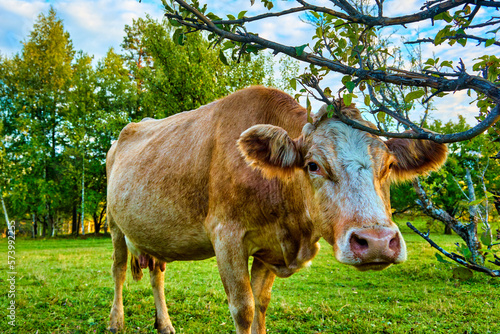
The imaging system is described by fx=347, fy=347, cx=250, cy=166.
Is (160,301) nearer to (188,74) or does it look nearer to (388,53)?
(388,53)

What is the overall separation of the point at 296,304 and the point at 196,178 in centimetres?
351

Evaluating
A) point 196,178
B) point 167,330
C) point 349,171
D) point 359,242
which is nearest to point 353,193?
point 349,171

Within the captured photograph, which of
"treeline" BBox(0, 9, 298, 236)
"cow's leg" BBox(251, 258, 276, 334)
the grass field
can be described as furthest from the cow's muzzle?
"treeline" BBox(0, 9, 298, 236)

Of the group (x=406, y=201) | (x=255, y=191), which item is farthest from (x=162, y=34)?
(x=406, y=201)

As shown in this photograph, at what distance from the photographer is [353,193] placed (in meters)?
2.49

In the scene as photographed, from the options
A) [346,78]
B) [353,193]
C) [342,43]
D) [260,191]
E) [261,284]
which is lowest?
[261,284]

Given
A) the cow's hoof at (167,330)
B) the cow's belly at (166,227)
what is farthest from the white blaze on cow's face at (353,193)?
the cow's hoof at (167,330)

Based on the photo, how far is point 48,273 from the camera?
29.8ft

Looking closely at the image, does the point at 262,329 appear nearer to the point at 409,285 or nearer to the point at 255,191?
the point at 255,191

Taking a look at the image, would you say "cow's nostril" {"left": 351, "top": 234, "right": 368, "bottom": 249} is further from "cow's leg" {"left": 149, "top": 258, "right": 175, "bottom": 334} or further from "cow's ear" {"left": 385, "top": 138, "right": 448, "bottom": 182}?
"cow's leg" {"left": 149, "top": 258, "right": 175, "bottom": 334}

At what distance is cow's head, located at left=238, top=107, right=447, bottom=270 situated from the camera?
7.41 ft

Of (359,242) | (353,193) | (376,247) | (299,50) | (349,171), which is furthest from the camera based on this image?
(349,171)

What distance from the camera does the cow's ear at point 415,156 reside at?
10.4 feet

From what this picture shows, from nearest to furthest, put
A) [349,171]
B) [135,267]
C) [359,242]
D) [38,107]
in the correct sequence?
A: [359,242] → [349,171] → [135,267] → [38,107]
